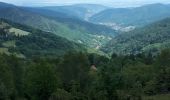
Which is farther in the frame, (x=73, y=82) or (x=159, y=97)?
(x=159, y=97)

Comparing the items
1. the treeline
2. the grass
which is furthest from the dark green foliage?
the grass

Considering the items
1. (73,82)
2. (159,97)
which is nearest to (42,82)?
(73,82)

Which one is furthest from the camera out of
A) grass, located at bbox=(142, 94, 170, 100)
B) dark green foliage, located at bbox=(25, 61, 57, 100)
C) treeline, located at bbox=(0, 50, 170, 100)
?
grass, located at bbox=(142, 94, 170, 100)

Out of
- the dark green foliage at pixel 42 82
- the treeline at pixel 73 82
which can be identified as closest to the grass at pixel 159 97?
the treeline at pixel 73 82

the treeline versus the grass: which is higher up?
the treeline

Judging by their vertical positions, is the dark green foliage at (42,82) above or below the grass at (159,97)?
above

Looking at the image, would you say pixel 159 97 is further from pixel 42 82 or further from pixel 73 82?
pixel 42 82

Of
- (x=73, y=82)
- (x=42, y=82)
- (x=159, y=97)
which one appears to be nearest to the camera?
(x=42, y=82)

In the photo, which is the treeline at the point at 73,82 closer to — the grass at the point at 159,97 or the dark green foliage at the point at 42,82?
the dark green foliage at the point at 42,82

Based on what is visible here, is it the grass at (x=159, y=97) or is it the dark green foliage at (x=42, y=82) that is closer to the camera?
the dark green foliage at (x=42, y=82)

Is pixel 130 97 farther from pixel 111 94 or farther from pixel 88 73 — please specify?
pixel 88 73

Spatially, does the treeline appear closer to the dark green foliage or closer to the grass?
the dark green foliage

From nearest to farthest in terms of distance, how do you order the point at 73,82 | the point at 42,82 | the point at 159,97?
the point at 42,82 < the point at 73,82 < the point at 159,97
